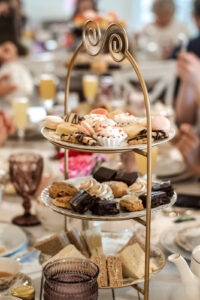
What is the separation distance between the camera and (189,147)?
7.03ft

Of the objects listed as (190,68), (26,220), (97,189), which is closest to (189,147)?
(190,68)

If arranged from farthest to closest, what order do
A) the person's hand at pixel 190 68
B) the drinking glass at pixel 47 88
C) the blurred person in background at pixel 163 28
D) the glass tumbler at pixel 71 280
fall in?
the blurred person in background at pixel 163 28 → the drinking glass at pixel 47 88 → the person's hand at pixel 190 68 → the glass tumbler at pixel 71 280

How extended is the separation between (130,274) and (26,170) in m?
0.58

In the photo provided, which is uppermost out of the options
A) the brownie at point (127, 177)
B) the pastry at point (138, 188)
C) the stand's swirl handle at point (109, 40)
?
the stand's swirl handle at point (109, 40)

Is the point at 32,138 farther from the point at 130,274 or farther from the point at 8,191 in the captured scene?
the point at 130,274

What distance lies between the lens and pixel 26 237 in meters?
1.40

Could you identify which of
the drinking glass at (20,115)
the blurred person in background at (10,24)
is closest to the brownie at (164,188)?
the drinking glass at (20,115)

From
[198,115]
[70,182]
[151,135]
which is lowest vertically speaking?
[198,115]

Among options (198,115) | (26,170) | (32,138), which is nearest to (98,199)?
(26,170)

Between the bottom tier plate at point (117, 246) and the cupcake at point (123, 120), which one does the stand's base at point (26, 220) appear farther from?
the cupcake at point (123, 120)

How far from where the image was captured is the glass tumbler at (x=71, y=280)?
0.93 m

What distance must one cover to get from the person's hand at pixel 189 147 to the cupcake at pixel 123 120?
3.07ft

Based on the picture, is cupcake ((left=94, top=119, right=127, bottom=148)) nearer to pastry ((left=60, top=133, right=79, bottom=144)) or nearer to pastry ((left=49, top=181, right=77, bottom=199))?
pastry ((left=60, top=133, right=79, bottom=144))

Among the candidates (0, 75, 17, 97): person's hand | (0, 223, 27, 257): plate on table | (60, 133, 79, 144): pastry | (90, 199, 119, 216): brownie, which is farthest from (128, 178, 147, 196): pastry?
(0, 75, 17, 97): person's hand
